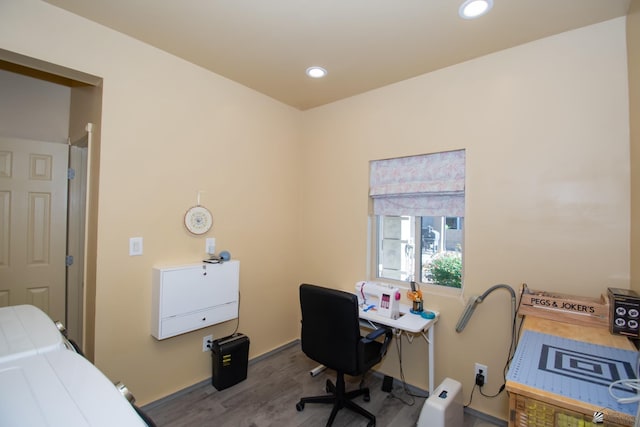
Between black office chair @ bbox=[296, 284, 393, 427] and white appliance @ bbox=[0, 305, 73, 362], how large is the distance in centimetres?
135

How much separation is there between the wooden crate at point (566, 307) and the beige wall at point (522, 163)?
16 cm

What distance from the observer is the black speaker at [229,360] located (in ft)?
8.17

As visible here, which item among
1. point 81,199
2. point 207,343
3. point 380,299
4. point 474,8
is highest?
point 474,8

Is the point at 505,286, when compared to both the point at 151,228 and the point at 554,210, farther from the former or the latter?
the point at 151,228

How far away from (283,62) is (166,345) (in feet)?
8.10

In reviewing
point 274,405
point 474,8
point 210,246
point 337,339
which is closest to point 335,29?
point 474,8

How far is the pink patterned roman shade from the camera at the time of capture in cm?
237

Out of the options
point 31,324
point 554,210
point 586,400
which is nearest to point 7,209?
point 31,324

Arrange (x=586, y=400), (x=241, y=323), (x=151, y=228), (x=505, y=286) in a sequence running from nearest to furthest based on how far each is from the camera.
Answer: (x=586, y=400) → (x=505, y=286) → (x=151, y=228) → (x=241, y=323)

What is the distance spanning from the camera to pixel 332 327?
2.00m

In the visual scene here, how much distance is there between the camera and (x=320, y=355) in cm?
210

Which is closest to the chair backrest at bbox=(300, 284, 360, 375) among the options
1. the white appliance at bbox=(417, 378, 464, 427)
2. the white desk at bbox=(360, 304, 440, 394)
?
the white desk at bbox=(360, 304, 440, 394)

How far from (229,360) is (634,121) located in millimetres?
3231

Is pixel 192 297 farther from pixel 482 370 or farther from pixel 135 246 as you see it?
pixel 482 370
